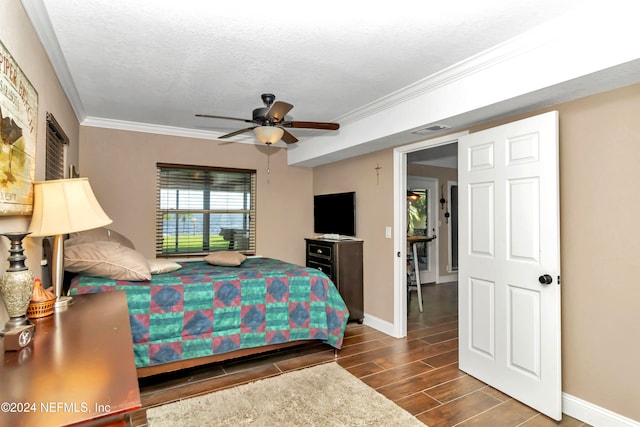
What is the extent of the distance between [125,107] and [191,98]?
2.84 feet

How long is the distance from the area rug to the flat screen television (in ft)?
7.33

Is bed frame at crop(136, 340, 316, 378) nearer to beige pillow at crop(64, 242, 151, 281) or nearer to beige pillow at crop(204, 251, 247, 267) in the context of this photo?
beige pillow at crop(64, 242, 151, 281)

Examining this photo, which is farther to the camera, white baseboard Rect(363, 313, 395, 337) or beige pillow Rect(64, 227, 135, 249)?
white baseboard Rect(363, 313, 395, 337)

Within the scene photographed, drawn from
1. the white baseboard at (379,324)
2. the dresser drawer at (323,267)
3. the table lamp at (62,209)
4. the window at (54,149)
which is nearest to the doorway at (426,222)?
the dresser drawer at (323,267)

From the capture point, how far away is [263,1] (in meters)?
1.87

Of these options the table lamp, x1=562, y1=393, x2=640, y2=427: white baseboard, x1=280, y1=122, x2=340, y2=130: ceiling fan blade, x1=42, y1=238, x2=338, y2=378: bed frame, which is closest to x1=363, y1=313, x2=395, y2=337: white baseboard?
x1=42, y1=238, x2=338, y2=378: bed frame

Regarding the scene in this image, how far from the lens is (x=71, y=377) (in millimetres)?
928

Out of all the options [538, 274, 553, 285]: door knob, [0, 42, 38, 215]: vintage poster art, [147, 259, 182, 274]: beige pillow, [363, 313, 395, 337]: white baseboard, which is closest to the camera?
[0, 42, 38, 215]: vintage poster art

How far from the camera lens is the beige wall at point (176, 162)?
14.0ft

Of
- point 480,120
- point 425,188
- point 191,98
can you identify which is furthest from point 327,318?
point 425,188

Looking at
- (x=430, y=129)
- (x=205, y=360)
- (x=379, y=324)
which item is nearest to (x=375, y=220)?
(x=379, y=324)

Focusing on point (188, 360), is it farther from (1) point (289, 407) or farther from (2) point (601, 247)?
(2) point (601, 247)

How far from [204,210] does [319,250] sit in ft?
5.64

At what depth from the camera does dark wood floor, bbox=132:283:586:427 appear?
2.38 metres
